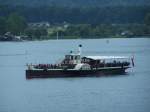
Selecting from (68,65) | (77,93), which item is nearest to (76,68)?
(68,65)

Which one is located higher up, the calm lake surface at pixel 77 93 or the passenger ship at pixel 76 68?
the passenger ship at pixel 76 68

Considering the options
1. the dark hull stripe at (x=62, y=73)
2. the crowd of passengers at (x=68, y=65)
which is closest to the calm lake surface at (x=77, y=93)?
the dark hull stripe at (x=62, y=73)

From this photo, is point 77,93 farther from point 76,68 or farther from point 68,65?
point 68,65

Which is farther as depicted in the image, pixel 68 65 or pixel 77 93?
pixel 68 65

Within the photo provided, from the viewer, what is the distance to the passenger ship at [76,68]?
84125 mm

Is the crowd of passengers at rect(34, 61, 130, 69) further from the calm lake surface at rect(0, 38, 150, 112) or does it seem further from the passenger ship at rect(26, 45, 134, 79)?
the calm lake surface at rect(0, 38, 150, 112)

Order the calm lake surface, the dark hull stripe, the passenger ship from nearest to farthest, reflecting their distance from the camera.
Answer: the calm lake surface → the dark hull stripe → the passenger ship

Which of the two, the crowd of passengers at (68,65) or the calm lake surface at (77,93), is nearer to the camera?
the calm lake surface at (77,93)

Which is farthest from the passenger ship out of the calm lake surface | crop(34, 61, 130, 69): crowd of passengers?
the calm lake surface

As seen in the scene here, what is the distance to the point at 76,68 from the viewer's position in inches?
3334

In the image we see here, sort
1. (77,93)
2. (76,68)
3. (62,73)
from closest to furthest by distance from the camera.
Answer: (77,93) → (62,73) → (76,68)

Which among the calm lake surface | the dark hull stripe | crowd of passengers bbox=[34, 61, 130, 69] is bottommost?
the calm lake surface

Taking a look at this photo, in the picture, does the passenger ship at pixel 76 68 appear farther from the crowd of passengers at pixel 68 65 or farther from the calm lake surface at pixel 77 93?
the calm lake surface at pixel 77 93

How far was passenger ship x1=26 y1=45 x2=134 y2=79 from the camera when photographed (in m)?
84.1
